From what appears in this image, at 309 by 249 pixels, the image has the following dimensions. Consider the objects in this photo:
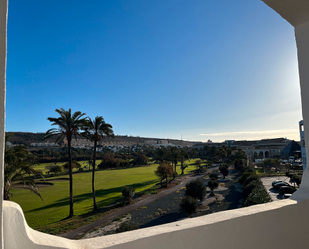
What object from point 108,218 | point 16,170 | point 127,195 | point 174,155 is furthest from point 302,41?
point 174,155

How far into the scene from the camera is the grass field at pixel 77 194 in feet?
71.5

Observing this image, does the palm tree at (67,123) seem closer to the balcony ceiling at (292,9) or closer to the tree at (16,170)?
the tree at (16,170)

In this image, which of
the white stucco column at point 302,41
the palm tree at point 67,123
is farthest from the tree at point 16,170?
the white stucco column at point 302,41

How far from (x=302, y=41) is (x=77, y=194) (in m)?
32.2

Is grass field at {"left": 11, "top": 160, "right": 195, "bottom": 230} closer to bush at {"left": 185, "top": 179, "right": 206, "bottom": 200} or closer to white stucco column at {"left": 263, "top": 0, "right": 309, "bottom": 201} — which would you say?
bush at {"left": 185, "top": 179, "right": 206, "bottom": 200}

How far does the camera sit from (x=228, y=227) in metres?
1.15

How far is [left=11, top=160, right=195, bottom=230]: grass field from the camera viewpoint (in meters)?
21.8

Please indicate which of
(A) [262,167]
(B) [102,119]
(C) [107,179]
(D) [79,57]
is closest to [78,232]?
(B) [102,119]

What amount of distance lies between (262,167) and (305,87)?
39.3 metres

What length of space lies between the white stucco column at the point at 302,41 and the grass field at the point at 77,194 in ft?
74.5

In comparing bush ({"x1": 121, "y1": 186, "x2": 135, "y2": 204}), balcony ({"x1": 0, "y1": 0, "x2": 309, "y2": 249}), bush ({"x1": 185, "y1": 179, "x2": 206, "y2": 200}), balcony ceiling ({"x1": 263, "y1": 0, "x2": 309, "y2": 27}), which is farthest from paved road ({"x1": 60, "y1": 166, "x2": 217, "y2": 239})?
balcony ceiling ({"x1": 263, "y1": 0, "x2": 309, "y2": 27})

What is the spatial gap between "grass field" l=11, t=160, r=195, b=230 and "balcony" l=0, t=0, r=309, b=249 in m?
22.4

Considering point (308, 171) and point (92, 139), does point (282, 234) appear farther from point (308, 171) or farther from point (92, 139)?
point (92, 139)

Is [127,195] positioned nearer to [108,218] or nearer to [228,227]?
[108,218]
